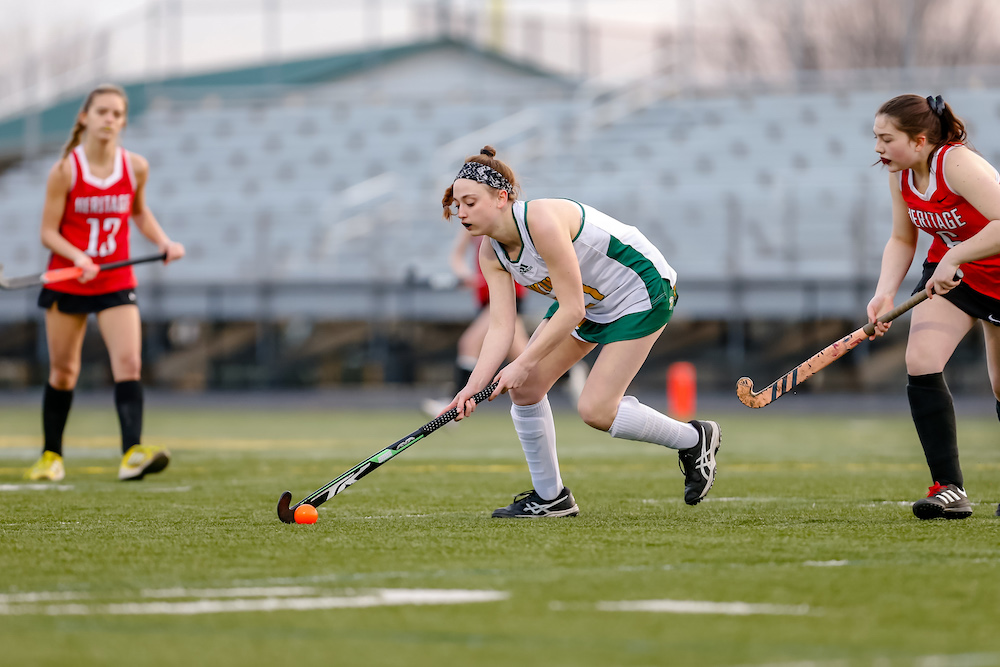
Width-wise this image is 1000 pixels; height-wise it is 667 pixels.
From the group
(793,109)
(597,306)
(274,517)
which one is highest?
(793,109)

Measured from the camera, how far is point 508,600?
2984 mm

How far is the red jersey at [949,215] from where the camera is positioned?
462 cm

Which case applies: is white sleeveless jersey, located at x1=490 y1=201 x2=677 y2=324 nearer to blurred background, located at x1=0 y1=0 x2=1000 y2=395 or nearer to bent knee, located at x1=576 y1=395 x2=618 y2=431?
bent knee, located at x1=576 y1=395 x2=618 y2=431

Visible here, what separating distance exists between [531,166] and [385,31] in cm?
678

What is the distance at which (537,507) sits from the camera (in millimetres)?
4887

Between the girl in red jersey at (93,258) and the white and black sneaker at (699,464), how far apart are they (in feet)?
8.76

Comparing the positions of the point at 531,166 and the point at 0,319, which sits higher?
the point at 531,166

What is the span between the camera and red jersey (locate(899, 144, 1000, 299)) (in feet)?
15.2

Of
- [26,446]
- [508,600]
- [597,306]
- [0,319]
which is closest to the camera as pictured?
[508,600]

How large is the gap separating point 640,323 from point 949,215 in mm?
1154

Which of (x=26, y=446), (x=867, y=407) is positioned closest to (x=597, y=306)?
(x=26, y=446)

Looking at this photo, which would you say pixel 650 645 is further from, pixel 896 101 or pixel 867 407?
pixel 867 407

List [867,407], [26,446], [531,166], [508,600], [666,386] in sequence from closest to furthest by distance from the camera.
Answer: [508,600]
[26,446]
[867,407]
[666,386]
[531,166]

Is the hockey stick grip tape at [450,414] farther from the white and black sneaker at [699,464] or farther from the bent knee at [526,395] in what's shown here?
the white and black sneaker at [699,464]
